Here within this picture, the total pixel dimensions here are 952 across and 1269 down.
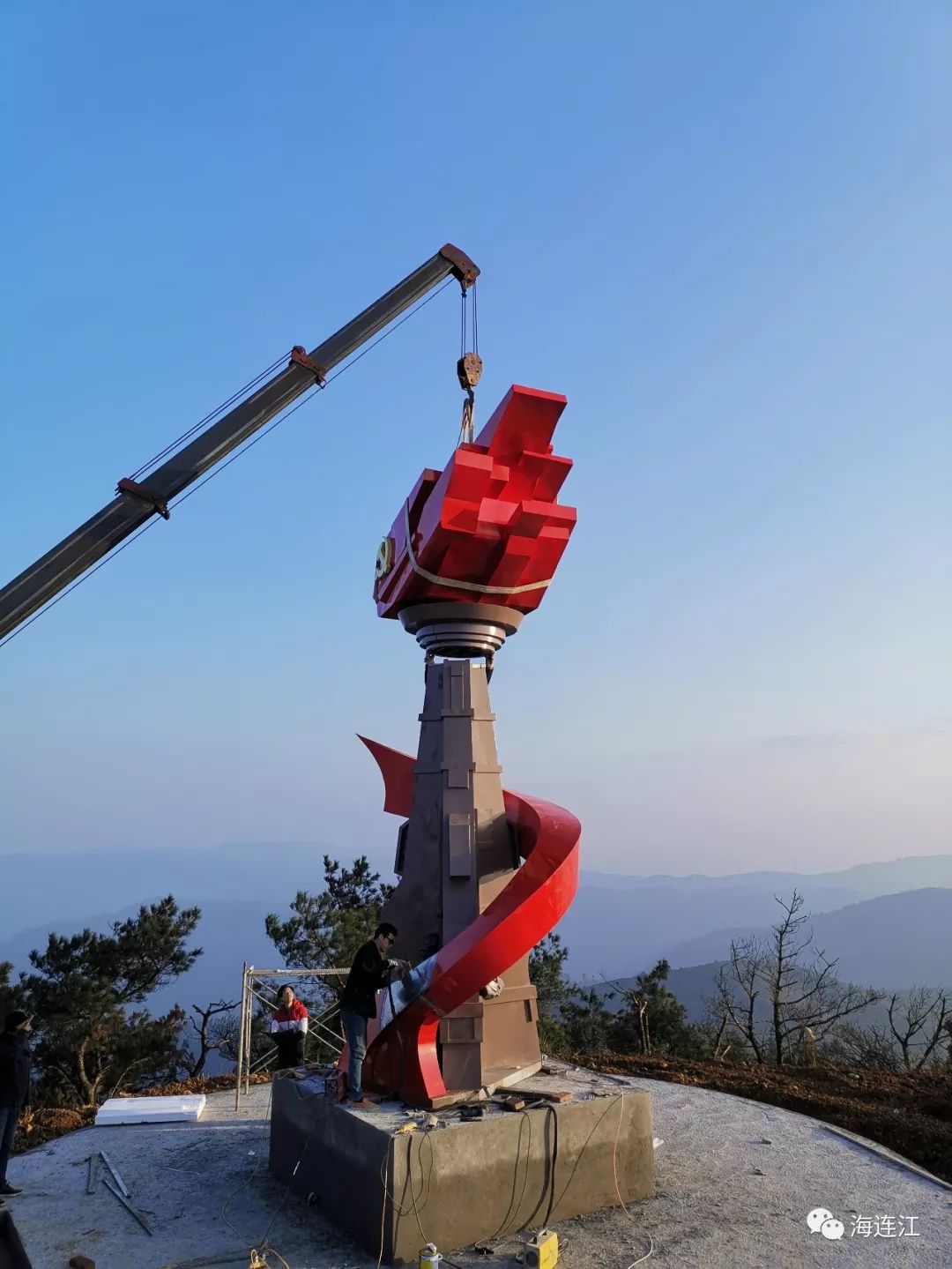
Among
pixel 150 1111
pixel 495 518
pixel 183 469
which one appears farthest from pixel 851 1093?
pixel 183 469

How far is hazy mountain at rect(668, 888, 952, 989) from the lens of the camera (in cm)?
14338

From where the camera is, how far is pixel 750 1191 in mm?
7090

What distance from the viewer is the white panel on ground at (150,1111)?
9406 mm

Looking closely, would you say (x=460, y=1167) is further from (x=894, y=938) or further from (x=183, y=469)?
(x=894, y=938)

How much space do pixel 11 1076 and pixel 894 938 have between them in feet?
590

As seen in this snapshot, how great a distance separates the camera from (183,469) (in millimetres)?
9328

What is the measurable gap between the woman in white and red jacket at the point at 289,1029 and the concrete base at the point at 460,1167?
2.64 meters

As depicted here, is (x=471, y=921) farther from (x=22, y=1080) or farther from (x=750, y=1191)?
(x=22, y=1080)

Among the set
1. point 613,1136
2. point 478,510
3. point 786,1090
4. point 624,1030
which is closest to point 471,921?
point 613,1136

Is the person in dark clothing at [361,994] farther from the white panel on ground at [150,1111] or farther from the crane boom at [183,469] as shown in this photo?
the crane boom at [183,469]

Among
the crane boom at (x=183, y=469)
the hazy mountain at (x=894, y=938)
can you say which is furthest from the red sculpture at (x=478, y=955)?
the hazy mountain at (x=894, y=938)

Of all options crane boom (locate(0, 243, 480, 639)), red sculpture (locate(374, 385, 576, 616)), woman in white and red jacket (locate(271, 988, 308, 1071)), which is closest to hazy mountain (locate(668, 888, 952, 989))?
woman in white and red jacket (locate(271, 988, 308, 1071))

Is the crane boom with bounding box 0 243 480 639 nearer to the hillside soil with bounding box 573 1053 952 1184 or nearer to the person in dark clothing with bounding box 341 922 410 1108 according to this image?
the person in dark clothing with bounding box 341 922 410 1108

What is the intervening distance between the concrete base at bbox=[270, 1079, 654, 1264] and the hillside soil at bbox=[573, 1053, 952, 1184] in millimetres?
3293
